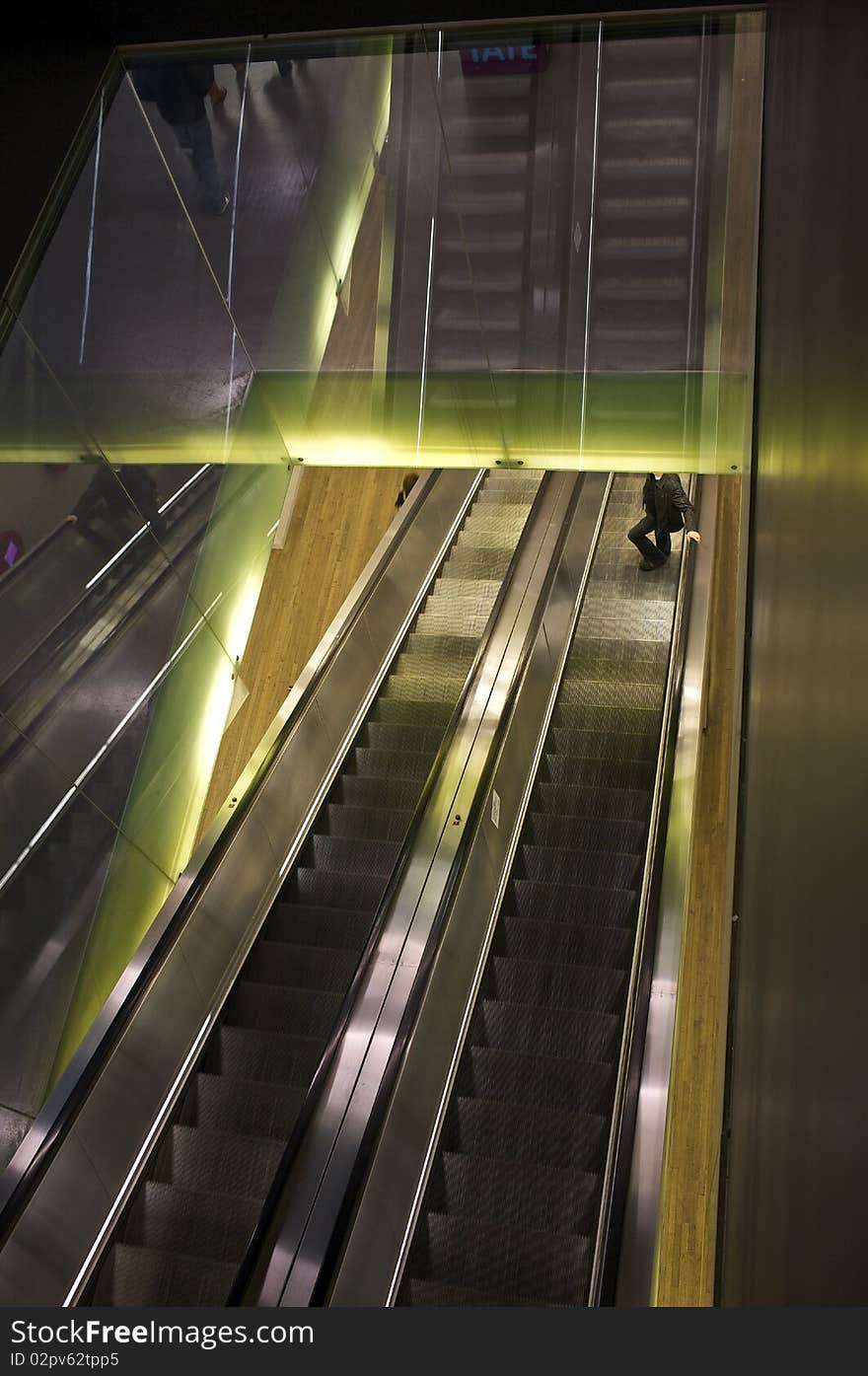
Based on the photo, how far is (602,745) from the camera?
7.45 m

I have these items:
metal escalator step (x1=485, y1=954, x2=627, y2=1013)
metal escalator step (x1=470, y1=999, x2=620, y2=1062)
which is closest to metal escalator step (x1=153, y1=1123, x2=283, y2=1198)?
metal escalator step (x1=470, y1=999, x2=620, y2=1062)

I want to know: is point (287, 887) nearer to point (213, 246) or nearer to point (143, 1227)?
point (143, 1227)

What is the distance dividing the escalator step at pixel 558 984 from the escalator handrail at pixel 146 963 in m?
1.58

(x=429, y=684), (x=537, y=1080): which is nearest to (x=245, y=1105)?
(x=537, y=1080)

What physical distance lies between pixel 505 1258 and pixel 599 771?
3175mm

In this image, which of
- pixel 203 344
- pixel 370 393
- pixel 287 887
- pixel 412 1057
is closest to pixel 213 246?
pixel 203 344

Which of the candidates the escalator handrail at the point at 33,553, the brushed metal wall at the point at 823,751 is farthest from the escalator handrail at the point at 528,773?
the brushed metal wall at the point at 823,751

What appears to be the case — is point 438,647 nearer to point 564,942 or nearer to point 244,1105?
point 564,942

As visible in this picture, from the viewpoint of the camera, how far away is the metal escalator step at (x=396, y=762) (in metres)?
7.39

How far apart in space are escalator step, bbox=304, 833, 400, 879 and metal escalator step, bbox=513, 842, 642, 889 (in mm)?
742

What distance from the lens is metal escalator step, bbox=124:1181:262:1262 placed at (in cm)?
481

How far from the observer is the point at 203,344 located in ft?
19.5

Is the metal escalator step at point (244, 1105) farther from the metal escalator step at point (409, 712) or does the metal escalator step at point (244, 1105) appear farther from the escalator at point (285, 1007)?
the metal escalator step at point (409, 712)

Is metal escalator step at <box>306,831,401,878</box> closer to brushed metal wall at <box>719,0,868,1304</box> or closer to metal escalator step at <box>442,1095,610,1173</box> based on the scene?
metal escalator step at <box>442,1095,610,1173</box>
